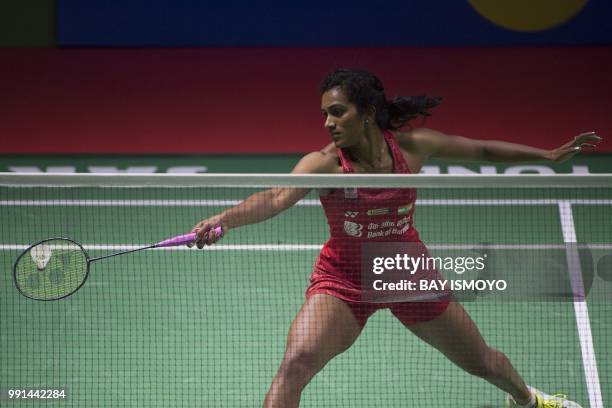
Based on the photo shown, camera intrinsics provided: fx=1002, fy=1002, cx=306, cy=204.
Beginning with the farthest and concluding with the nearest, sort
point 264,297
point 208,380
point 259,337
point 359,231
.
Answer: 1. point 264,297
2. point 259,337
3. point 208,380
4. point 359,231

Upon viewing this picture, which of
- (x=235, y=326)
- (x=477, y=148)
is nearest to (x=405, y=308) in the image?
(x=477, y=148)

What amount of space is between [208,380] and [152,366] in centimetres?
36

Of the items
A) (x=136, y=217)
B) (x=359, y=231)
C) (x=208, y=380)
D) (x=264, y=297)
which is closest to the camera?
(x=359, y=231)

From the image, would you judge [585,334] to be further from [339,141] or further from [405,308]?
[339,141]

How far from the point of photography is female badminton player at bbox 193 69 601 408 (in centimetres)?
443

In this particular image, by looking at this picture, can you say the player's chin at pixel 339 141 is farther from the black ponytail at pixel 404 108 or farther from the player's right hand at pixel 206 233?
the player's right hand at pixel 206 233

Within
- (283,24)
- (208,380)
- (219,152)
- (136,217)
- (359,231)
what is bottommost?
(208,380)

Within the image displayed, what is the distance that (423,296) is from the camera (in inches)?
183

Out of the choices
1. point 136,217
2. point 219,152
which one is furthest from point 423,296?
point 219,152

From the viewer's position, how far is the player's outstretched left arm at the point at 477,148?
4828 mm

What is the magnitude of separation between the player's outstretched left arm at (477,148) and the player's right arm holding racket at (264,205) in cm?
49

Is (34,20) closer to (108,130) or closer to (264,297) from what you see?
(108,130)

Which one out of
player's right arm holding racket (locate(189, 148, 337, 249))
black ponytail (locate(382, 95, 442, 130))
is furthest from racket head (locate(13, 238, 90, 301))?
black ponytail (locate(382, 95, 442, 130))

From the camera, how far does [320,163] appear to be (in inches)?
183
